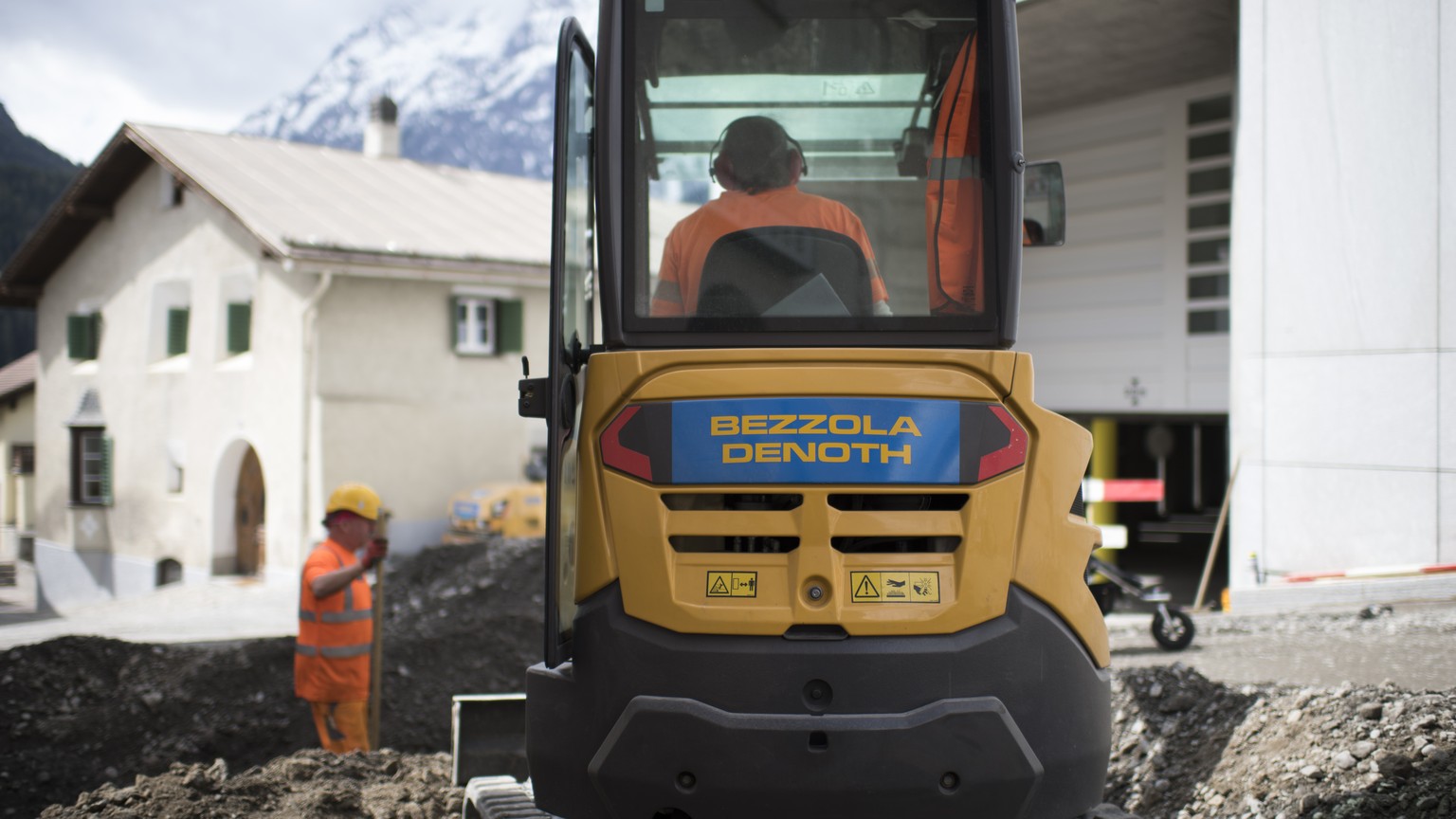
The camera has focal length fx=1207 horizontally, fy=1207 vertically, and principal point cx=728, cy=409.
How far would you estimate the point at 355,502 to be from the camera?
646 cm

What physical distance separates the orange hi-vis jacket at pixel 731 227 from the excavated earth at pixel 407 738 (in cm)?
210

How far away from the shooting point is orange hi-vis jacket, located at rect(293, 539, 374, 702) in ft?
20.2

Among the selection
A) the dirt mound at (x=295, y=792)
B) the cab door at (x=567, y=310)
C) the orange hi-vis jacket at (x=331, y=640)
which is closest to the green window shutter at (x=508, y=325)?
the orange hi-vis jacket at (x=331, y=640)

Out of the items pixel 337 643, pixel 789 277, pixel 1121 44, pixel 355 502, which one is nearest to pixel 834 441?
pixel 789 277

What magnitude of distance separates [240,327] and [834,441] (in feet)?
57.8

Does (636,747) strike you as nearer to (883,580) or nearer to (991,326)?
(883,580)

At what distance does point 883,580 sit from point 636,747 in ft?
2.54

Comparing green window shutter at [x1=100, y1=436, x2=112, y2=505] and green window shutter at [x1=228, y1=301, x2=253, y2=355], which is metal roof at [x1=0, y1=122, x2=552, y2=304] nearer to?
green window shutter at [x1=228, y1=301, x2=253, y2=355]

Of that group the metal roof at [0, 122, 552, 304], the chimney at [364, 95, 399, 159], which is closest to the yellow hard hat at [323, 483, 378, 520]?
the metal roof at [0, 122, 552, 304]

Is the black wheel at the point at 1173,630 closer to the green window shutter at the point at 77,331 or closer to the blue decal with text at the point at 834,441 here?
Answer: the blue decal with text at the point at 834,441

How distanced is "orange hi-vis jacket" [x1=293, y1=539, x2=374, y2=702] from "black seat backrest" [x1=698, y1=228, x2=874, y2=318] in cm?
362

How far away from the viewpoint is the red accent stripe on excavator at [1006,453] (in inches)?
125

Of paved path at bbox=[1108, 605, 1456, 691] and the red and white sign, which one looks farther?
the red and white sign

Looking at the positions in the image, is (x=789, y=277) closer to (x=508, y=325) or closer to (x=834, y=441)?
(x=834, y=441)
